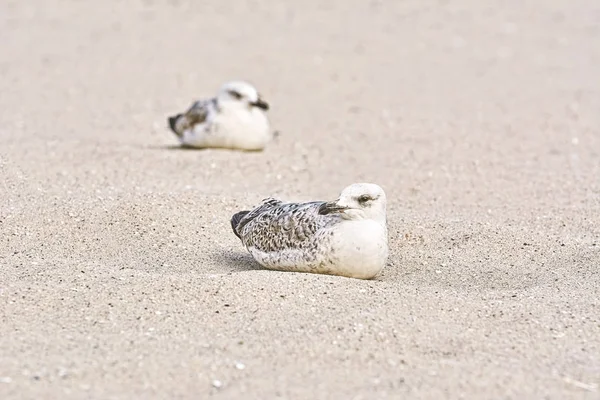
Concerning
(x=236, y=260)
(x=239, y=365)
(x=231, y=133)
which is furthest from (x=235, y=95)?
(x=239, y=365)

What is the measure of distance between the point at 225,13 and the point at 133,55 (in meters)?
2.95

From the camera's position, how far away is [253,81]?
14.1 meters

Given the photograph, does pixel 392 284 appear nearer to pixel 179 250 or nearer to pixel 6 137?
pixel 179 250

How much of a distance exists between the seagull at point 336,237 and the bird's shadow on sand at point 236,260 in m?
0.25

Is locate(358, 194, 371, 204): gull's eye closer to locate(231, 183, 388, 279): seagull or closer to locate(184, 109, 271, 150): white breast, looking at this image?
locate(231, 183, 388, 279): seagull

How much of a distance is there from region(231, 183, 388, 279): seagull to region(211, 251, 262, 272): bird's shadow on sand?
251 millimetres

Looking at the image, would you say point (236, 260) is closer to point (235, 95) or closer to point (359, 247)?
point (359, 247)

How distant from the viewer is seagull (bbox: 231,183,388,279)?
6246mm

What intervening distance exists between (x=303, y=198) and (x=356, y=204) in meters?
2.62

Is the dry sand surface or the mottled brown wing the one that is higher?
the mottled brown wing

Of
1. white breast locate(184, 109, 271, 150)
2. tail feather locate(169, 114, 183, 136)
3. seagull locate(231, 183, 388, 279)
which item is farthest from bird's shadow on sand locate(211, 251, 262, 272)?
tail feather locate(169, 114, 183, 136)

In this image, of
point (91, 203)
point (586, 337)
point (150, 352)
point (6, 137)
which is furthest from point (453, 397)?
point (6, 137)

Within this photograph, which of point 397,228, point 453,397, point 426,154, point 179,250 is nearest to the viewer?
point 453,397

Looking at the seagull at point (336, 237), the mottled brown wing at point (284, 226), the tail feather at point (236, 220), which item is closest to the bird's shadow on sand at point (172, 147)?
the tail feather at point (236, 220)
